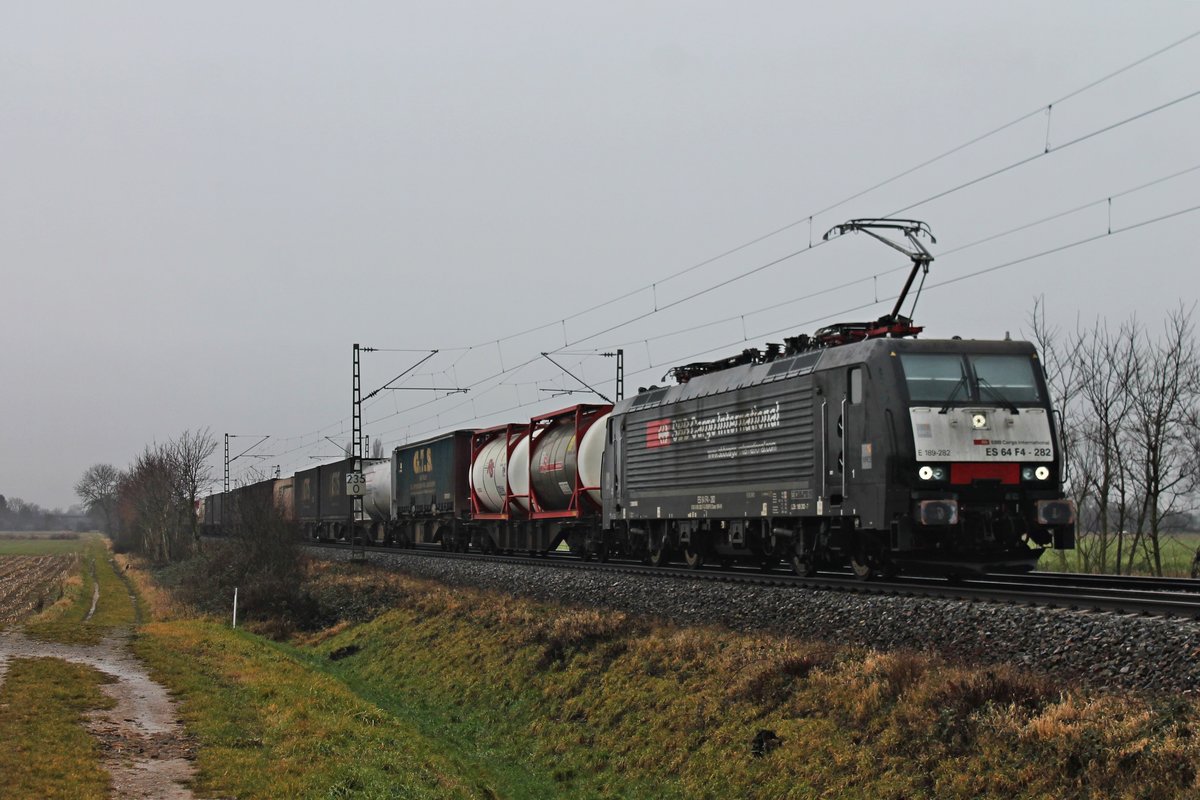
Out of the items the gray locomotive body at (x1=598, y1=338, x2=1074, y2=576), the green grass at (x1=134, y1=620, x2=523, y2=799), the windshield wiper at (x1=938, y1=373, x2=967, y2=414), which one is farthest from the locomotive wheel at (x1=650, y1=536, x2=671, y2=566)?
the windshield wiper at (x1=938, y1=373, x2=967, y2=414)

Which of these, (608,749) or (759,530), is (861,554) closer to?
(759,530)

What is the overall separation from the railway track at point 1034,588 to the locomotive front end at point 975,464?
0.62 meters

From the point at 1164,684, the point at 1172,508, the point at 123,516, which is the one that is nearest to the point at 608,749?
the point at 1164,684

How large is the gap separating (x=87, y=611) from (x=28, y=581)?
20.9 m

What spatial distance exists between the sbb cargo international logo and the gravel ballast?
3182 millimetres

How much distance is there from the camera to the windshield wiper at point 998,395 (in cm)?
1758

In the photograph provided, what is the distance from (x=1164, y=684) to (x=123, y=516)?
96.6m

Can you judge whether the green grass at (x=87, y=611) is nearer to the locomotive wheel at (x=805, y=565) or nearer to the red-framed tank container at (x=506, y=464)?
the red-framed tank container at (x=506, y=464)

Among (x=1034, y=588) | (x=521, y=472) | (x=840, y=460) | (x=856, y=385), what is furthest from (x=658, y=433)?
(x=1034, y=588)

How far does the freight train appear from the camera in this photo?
1708cm

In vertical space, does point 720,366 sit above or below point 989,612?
above

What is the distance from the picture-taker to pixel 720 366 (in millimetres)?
23812

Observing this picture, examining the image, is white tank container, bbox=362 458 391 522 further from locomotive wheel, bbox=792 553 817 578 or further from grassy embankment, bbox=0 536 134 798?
locomotive wheel, bbox=792 553 817 578

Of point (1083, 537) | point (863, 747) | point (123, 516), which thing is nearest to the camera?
point (863, 747)
